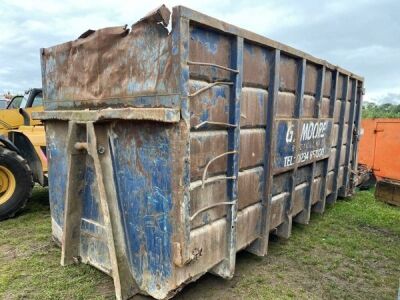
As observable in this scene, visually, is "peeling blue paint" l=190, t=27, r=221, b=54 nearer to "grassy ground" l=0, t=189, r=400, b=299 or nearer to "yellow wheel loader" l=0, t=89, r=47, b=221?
"grassy ground" l=0, t=189, r=400, b=299

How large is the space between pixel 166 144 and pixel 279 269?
2.13 metres

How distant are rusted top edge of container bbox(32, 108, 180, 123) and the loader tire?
249 cm

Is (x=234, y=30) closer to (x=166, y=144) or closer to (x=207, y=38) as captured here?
(x=207, y=38)

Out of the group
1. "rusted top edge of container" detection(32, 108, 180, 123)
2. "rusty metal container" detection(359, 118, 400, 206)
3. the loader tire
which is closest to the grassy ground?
the loader tire

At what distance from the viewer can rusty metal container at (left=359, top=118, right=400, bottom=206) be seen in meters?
7.36

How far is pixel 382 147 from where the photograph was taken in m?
7.57

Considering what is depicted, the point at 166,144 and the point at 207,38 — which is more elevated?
the point at 207,38

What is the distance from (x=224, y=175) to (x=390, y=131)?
6.16 m

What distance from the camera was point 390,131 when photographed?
24.4ft

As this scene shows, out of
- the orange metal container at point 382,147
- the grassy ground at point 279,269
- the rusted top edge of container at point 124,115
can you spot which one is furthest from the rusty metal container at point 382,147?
the rusted top edge of container at point 124,115

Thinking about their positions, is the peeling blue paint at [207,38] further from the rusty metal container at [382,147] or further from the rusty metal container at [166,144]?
the rusty metal container at [382,147]

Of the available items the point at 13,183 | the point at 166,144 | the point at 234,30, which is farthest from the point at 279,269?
the point at 13,183

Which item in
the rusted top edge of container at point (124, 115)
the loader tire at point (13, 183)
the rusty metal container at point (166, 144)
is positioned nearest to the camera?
the rusted top edge of container at point (124, 115)

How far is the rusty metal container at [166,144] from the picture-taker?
2326 millimetres
